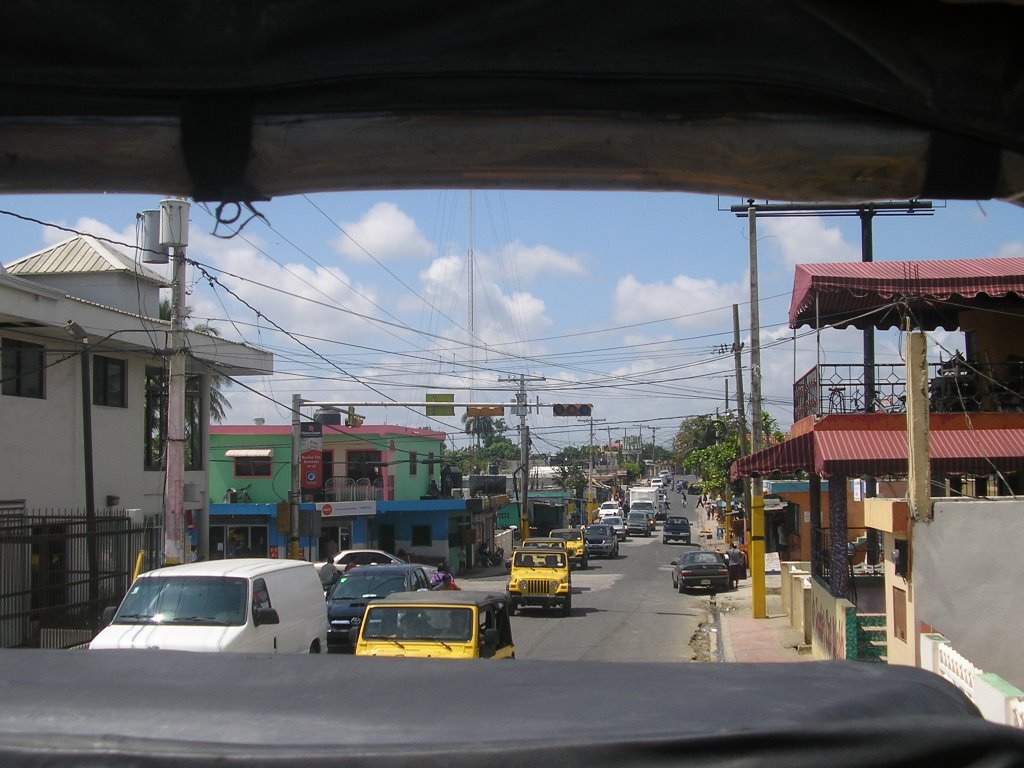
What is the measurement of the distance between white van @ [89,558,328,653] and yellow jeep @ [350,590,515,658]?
1296 mm

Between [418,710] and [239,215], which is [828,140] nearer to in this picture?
[239,215]

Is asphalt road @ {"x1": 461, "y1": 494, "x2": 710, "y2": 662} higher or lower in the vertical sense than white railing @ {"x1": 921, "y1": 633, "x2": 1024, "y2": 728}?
lower

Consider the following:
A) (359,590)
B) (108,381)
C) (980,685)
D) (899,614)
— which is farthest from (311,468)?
(980,685)

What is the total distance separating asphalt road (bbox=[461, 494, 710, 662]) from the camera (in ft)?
66.2

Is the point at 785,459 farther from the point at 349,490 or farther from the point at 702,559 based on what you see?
the point at 349,490

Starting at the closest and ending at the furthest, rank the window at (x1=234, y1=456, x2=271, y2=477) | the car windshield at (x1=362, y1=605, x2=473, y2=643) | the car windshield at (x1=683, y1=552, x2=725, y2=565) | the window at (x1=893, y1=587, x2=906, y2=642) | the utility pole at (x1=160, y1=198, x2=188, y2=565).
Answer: the car windshield at (x1=362, y1=605, x2=473, y2=643)
the window at (x1=893, y1=587, x2=906, y2=642)
the utility pole at (x1=160, y1=198, x2=188, y2=565)
the car windshield at (x1=683, y1=552, x2=725, y2=565)
the window at (x1=234, y1=456, x2=271, y2=477)

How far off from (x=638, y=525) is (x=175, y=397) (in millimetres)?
62006

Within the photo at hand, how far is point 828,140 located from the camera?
226 cm

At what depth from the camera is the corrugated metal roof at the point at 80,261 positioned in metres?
25.1

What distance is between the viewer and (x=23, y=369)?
787 inches

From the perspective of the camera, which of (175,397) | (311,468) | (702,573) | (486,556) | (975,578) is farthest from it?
(486,556)

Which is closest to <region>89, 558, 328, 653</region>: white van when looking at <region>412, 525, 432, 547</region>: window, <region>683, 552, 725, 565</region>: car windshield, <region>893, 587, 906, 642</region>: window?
<region>893, 587, 906, 642</region>: window

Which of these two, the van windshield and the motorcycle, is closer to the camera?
the van windshield

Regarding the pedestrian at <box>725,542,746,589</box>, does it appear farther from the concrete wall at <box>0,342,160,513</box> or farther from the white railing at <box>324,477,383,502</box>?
the concrete wall at <box>0,342,160,513</box>
